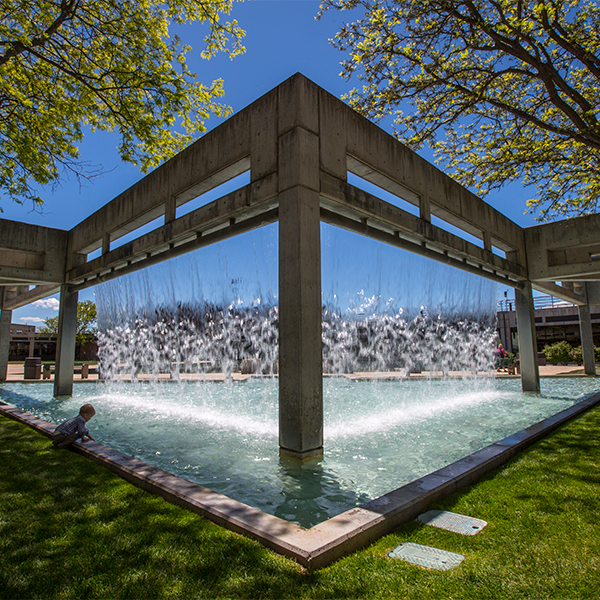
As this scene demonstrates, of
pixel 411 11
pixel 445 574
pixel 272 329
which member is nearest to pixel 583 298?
pixel 272 329

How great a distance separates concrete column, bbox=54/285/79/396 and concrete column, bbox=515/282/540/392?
1619 centimetres

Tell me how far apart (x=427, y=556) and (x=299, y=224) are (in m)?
4.24

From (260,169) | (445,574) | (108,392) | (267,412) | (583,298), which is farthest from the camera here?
(583,298)

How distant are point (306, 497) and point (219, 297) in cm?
1408

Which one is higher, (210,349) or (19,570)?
(210,349)

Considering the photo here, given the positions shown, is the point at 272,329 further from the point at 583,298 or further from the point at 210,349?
the point at 583,298

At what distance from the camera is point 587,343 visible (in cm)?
2136

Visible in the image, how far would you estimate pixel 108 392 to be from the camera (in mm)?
15797

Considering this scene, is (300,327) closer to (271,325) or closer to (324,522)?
(324,522)

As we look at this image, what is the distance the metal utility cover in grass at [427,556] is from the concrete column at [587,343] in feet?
74.8

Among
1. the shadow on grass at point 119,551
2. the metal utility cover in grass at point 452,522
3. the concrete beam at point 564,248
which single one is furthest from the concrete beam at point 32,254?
the concrete beam at point 564,248

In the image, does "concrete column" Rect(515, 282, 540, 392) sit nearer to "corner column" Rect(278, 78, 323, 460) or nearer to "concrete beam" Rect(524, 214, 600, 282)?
"concrete beam" Rect(524, 214, 600, 282)

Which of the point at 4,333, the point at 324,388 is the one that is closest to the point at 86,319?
the point at 4,333

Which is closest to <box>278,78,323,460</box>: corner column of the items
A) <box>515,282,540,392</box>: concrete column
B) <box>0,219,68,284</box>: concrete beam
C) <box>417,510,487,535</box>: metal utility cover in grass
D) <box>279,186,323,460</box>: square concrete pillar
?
<box>279,186,323,460</box>: square concrete pillar
